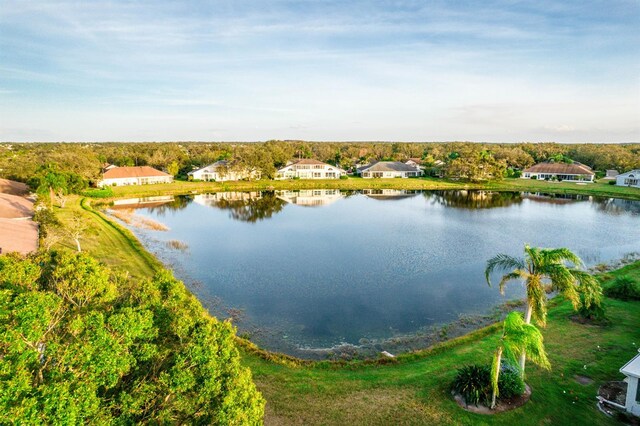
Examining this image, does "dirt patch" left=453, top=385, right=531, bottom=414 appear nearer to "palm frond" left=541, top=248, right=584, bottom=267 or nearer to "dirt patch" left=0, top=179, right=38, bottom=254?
"palm frond" left=541, top=248, right=584, bottom=267

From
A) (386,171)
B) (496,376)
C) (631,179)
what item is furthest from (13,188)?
(631,179)

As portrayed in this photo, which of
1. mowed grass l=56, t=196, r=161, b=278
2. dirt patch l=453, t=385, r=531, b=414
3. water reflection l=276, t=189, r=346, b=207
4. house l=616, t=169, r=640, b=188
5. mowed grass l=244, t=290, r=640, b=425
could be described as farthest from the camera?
house l=616, t=169, r=640, b=188

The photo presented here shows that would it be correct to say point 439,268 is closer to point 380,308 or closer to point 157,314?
point 380,308

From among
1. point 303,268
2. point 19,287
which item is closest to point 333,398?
point 19,287

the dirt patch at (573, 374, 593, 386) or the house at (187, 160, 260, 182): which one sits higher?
the house at (187, 160, 260, 182)

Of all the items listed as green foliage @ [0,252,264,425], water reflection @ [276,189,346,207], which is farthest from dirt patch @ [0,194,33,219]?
green foliage @ [0,252,264,425]

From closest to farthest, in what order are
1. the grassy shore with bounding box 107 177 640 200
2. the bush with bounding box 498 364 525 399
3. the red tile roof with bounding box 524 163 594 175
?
the bush with bounding box 498 364 525 399, the grassy shore with bounding box 107 177 640 200, the red tile roof with bounding box 524 163 594 175

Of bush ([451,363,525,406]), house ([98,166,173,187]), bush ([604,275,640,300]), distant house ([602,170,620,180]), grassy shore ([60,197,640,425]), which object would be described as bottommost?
grassy shore ([60,197,640,425])

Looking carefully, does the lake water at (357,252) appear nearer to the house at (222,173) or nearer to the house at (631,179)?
the house at (631,179)
